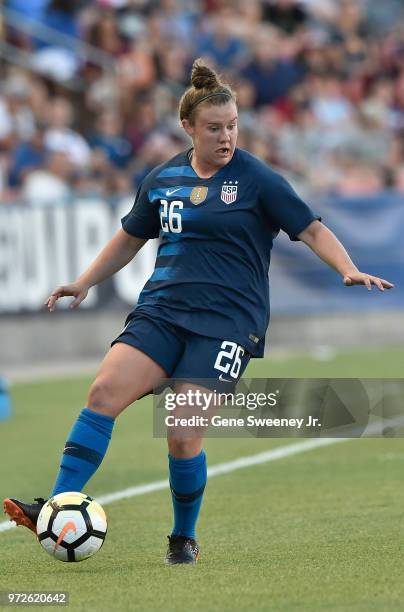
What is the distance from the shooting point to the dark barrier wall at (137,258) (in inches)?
660

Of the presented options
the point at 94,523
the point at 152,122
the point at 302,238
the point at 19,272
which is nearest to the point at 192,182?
the point at 302,238

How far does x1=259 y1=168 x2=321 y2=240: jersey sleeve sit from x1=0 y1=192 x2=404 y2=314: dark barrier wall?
10.3m

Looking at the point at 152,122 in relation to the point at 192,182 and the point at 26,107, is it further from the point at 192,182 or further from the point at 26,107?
the point at 192,182

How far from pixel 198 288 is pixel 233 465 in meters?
3.89

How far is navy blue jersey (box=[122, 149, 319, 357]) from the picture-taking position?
6207 mm

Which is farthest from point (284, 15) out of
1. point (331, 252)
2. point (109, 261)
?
point (331, 252)

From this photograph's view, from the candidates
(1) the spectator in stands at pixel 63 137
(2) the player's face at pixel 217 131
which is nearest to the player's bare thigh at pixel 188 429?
(2) the player's face at pixel 217 131

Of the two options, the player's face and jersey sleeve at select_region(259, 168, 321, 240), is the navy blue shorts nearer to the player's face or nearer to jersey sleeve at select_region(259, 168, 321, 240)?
jersey sleeve at select_region(259, 168, 321, 240)

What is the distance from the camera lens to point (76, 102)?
1980 cm

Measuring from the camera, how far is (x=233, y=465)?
9922 millimetres

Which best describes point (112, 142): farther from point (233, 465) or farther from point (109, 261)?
point (109, 261)

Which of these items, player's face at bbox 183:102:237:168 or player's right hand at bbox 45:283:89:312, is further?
player's right hand at bbox 45:283:89:312

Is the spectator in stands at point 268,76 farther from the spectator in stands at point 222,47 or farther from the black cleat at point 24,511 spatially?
the black cleat at point 24,511

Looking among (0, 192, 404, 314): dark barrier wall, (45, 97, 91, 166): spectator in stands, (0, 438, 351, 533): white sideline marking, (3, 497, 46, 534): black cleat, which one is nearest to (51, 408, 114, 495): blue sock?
(3, 497, 46, 534): black cleat
